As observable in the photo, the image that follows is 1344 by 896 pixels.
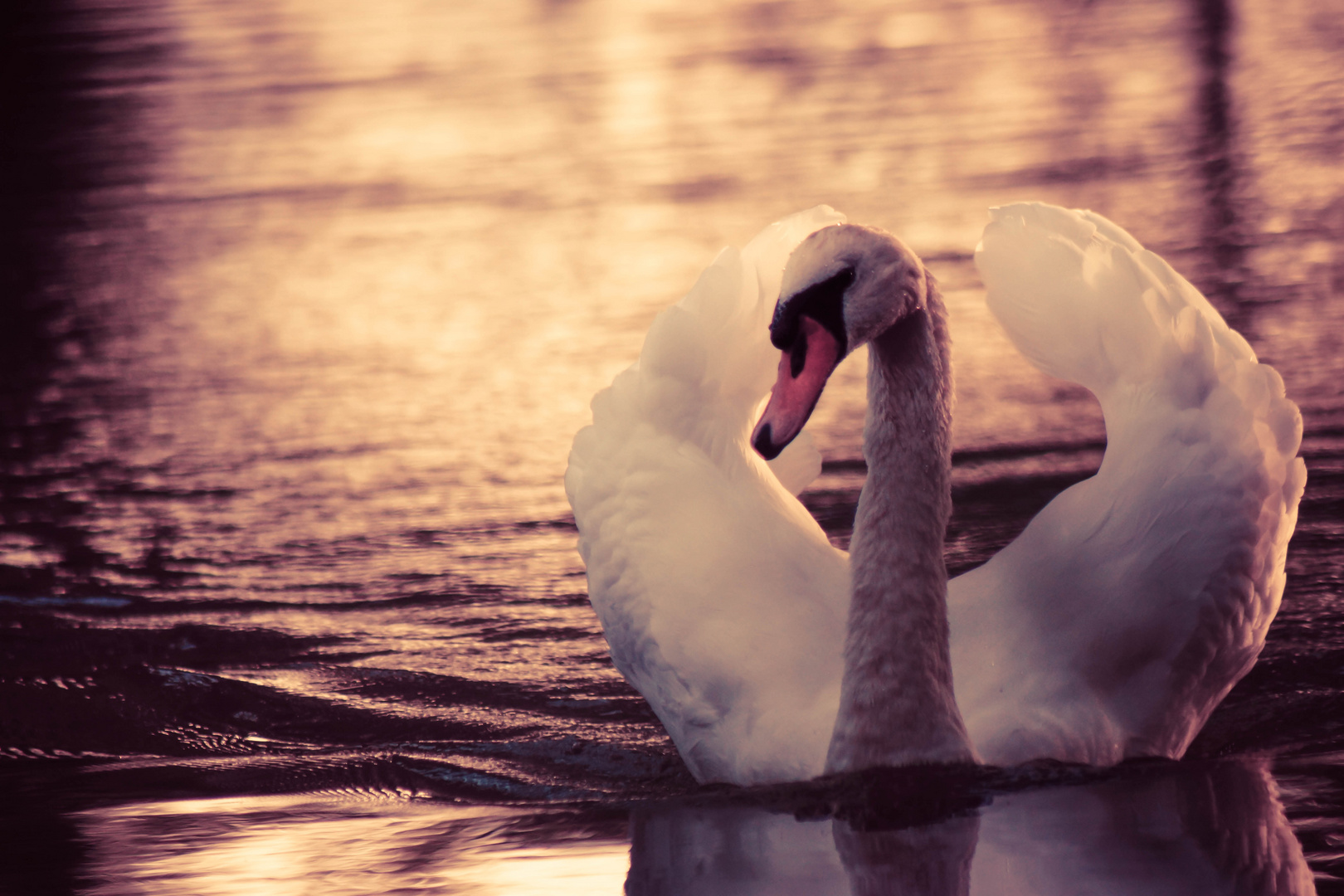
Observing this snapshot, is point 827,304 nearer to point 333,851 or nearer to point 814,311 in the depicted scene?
point 814,311

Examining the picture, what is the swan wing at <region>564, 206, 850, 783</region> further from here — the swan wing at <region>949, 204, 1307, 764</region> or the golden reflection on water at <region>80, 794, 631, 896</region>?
the golden reflection on water at <region>80, 794, 631, 896</region>

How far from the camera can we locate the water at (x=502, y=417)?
142 inches

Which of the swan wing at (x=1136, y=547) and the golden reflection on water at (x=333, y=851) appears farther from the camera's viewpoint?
the swan wing at (x=1136, y=547)

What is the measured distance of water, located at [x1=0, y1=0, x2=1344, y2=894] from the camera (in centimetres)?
361

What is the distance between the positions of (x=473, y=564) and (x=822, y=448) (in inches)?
60.5

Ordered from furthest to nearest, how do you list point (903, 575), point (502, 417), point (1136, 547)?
1. point (502, 417)
2. point (1136, 547)
3. point (903, 575)

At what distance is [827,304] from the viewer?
11.0 feet

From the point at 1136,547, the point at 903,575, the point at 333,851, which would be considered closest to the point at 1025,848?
the point at 903,575

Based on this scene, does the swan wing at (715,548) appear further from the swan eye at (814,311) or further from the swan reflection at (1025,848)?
the swan eye at (814,311)

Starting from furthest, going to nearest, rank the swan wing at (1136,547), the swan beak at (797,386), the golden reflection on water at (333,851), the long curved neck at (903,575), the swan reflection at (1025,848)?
the swan wing at (1136,547) < the long curved neck at (903,575) < the golden reflection on water at (333,851) < the swan beak at (797,386) < the swan reflection at (1025,848)

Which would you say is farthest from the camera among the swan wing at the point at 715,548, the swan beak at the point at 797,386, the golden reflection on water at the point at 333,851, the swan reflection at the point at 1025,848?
the swan wing at the point at 715,548

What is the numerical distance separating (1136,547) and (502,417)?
3896 mm

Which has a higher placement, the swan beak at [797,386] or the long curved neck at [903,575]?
the swan beak at [797,386]

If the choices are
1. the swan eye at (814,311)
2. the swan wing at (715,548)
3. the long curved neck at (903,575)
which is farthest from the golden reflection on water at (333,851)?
the swan eye at (814,311)
